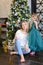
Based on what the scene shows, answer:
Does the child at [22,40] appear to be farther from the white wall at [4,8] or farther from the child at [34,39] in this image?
the white wall at [4,8]

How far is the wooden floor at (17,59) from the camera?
12.5 feet

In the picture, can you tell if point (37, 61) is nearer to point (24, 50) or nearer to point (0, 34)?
point (24, 50)

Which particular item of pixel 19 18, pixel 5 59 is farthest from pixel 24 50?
pixel 19 18

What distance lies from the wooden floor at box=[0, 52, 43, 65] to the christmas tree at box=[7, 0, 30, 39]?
26.8 inches

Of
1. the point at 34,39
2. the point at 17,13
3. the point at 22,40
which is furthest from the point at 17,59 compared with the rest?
the point at 17,13

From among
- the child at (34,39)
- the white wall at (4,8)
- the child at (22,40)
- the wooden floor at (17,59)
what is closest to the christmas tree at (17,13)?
the child at (34,39)

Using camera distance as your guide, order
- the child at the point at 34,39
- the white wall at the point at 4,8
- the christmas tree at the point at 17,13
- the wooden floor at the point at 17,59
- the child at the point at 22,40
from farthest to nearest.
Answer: the white wall at the point at 4,8 < the christmas tree at the point at 17,13 < the child at the point at 34,39 < the child at the point at 22,40 < the wooden floor at the point at 17,59

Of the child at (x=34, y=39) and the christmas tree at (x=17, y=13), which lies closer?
the child at (x=34, y=39)

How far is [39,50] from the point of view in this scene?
14.7 ft

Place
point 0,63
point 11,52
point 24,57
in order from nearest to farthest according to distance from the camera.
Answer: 1. point 0,63
2. point 24,57
3. point 11,52

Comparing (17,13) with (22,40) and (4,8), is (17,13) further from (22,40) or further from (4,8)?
(4,8)

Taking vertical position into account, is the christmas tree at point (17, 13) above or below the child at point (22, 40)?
above

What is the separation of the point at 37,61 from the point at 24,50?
1.37 feet

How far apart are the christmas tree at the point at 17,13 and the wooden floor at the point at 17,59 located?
0.68 metres
